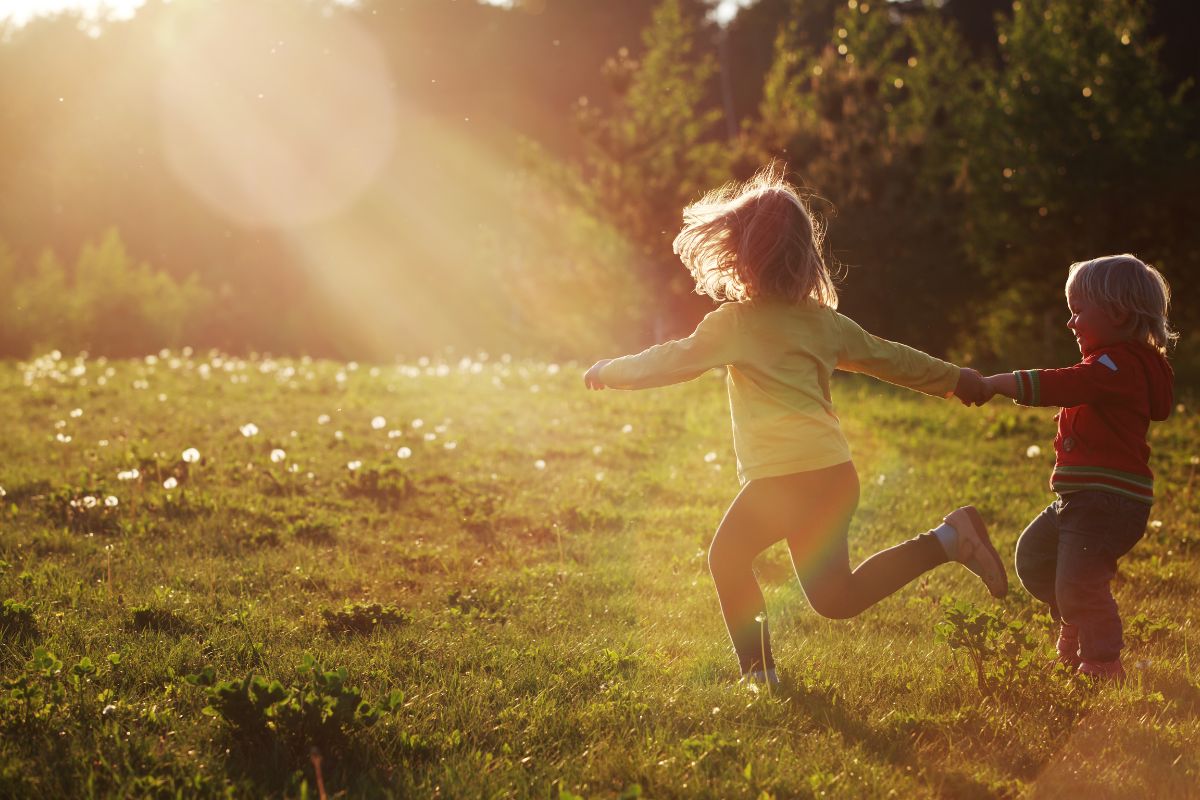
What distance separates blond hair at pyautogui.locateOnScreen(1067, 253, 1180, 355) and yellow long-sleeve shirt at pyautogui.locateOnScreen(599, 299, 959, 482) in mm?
730

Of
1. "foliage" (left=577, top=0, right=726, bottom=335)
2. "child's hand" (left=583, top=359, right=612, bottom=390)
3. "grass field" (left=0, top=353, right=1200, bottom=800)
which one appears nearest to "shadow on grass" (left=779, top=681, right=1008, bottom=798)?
"grass field" (left=0, top=353, right=1200, bottom=800)

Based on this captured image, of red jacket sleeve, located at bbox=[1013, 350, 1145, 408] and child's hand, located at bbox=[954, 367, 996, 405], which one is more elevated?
child's hand, located at bbox=[954, 367, 996, 405]

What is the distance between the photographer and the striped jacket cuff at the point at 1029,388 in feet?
13.5

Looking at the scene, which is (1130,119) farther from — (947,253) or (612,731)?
(612,731)

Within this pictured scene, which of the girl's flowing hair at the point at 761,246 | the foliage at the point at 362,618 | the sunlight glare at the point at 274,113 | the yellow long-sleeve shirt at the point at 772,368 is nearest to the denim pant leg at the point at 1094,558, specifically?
the yellow long-sleeve shirt at the point at 772,368

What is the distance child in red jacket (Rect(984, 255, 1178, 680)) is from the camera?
13.8 ft

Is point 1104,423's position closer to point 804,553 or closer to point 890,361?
point 890,361

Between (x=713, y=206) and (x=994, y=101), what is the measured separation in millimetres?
Result: 24567

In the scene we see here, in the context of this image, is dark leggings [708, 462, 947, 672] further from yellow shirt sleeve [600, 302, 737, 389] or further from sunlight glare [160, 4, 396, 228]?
sunlight glare [160, 4, 396, 228]

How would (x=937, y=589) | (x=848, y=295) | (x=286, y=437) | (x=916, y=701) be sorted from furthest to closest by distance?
(x=848, y=295)
(x=286, y=437)
(x=937, y=589)
(x=916, y=701)

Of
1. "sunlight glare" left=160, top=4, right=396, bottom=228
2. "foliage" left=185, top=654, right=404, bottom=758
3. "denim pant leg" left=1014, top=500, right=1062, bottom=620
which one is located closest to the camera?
"foliage" left=185, top=654, right=404, bottom=758

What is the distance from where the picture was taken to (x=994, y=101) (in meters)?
26.1

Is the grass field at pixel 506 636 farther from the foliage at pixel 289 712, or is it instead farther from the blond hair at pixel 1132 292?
the blond hair at pixel 1132 292

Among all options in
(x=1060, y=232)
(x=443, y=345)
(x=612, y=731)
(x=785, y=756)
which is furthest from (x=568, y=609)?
(x=443, y=345)
